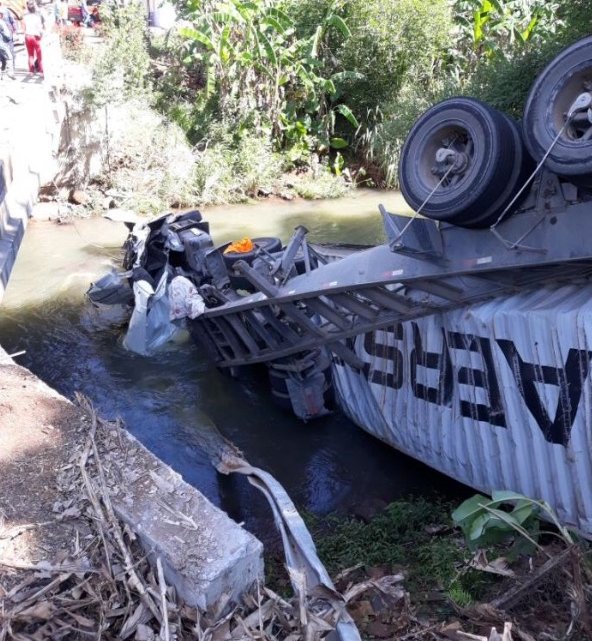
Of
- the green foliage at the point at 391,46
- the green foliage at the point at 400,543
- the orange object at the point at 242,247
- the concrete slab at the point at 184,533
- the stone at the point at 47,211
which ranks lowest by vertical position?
the green foliage at the point at 400,543

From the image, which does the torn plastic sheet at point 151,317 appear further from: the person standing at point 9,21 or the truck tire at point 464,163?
the person standing at point 9,21

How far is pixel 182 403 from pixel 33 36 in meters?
12.7

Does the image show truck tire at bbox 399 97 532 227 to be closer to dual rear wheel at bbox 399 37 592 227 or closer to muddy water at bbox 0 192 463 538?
dual rear wheel at bbox 399 37 592 227

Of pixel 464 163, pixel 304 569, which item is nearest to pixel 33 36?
pixel 464 163

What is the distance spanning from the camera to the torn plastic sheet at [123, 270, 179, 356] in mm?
7684

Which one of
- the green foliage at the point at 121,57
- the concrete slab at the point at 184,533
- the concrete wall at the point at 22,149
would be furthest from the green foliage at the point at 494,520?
the green foliage at the point at 121,57

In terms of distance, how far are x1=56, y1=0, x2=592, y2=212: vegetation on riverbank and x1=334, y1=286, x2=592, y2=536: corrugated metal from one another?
10.4 m

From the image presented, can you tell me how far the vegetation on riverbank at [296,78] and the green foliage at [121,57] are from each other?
3 cm

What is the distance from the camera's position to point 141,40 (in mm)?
17234

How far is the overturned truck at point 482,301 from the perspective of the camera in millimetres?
4281

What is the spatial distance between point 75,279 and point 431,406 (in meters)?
7.74

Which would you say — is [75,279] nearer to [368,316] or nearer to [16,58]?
[368,316]

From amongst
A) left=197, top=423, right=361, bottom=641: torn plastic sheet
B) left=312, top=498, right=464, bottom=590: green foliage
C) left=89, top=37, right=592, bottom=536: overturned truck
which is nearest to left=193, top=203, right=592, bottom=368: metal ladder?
left=89, top=37, right=592, bottom=536: overturned truck

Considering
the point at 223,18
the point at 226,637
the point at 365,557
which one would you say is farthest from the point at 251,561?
the point at 223,18
